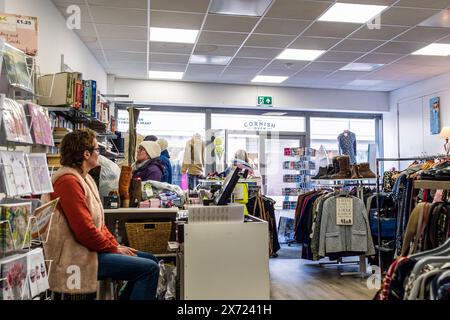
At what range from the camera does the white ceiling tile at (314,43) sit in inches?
229

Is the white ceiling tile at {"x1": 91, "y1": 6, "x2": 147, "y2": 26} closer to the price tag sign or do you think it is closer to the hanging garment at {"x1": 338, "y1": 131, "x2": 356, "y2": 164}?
the price tag sign

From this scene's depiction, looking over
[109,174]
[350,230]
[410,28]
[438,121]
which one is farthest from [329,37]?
[109,174]

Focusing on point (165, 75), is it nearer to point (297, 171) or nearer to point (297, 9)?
point (297, 171)

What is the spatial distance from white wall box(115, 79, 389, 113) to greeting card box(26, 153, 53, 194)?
238 inches

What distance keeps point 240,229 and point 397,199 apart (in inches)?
86.8

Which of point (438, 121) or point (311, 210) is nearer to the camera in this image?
point (311, 210)

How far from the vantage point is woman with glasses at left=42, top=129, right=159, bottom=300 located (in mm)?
2369

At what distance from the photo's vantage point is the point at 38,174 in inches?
86.5

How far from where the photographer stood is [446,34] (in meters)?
5.60

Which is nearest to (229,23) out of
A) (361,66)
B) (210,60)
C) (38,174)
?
(210,60)

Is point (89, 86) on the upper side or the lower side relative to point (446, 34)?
lower

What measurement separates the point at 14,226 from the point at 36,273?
0.29m

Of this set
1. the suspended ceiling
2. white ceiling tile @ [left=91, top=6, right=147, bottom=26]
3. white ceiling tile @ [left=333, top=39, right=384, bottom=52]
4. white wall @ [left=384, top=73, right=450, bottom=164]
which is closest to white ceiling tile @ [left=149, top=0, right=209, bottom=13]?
the suspended ceiling
